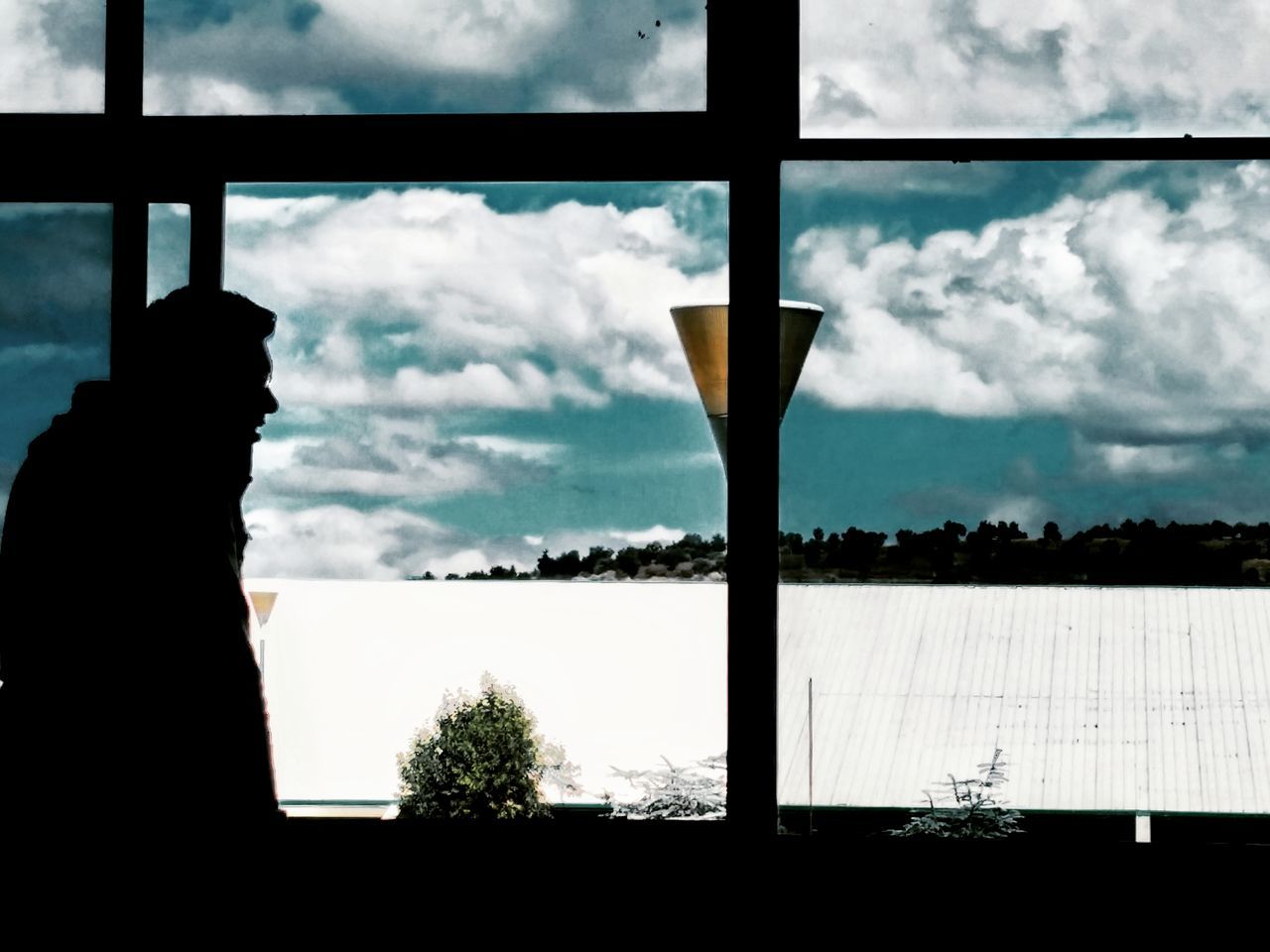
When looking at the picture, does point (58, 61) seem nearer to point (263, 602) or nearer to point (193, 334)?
point (263, 602)

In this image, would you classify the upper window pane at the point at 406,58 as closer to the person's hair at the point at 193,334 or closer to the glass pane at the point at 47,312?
the glass pane at the point at 47,312

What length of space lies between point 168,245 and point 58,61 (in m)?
0.45

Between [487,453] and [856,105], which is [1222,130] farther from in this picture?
[487,453]

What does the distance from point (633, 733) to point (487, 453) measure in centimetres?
67

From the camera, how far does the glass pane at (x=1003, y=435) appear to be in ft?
9.56

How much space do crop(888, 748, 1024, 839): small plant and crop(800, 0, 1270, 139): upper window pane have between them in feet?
4.32

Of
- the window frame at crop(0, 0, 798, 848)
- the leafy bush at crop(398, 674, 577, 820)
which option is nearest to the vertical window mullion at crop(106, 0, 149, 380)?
the window frame at crop(0, 0, 798, 848)

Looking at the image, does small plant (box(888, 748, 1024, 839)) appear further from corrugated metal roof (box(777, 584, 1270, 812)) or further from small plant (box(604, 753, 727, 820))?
small plant (box(604, 753, 727, 820))

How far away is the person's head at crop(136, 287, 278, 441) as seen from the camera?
1938 mm

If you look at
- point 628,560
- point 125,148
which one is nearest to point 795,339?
point 628,560

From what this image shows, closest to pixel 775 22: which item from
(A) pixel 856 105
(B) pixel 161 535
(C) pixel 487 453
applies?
(A) pixel 856 105

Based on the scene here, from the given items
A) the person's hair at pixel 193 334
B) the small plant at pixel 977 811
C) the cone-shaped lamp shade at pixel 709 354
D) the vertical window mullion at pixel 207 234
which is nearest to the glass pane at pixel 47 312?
the vertical window mullion at pixel 207 234

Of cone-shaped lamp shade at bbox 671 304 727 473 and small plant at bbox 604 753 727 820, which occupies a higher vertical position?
cone-shaped lamp shade at bbox 671 304 727 473

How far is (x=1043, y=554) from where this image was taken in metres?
2.95
